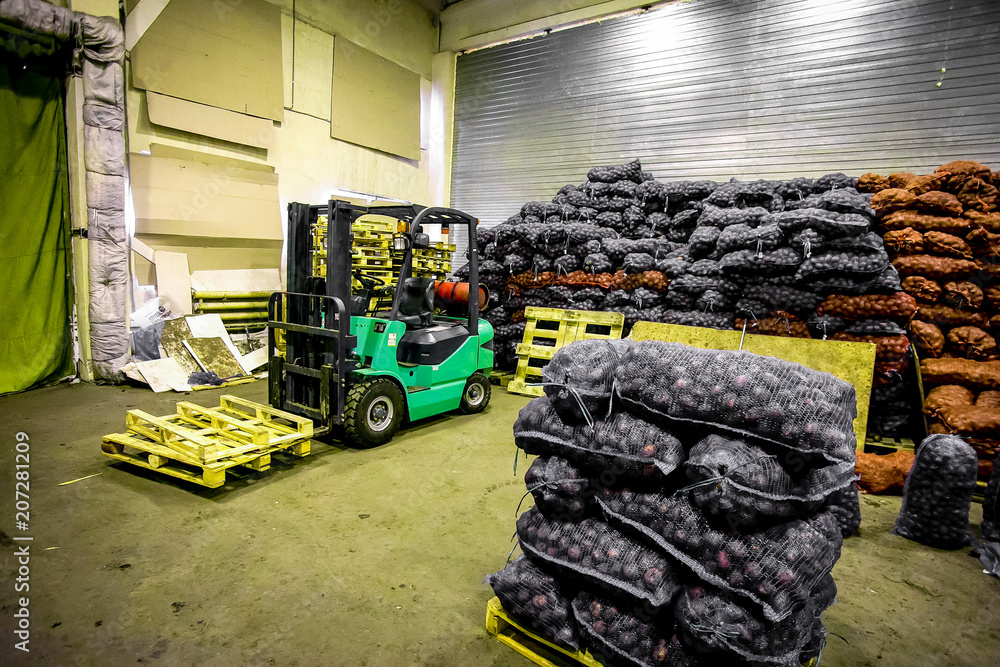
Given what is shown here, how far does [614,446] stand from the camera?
222 centimetres

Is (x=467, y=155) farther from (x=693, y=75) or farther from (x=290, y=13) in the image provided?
(x=693, y=75)

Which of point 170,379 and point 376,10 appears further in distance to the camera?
point 376,10

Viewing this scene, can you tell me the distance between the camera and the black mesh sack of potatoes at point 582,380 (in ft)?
7.57

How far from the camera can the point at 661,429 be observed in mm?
2227

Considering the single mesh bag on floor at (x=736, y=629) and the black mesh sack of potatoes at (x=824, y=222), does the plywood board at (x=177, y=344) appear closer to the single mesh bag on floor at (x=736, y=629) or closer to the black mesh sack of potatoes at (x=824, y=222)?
the single mesh bag on floor at (x=736, y=629)

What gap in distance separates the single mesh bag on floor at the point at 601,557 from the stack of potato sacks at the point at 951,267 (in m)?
4.42

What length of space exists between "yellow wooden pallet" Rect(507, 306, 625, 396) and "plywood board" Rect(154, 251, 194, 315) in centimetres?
520

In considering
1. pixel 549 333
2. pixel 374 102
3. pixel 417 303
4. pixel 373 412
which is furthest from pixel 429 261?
pixel 374 102

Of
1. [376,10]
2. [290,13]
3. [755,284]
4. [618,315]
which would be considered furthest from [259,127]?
[755,284]

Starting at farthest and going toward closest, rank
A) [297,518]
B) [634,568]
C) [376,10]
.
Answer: [376,10] < [297,518] < [634,568]

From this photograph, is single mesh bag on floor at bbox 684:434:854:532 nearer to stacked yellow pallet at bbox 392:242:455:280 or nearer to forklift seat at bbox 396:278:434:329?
forklift seat at bbox 396:278:434:329

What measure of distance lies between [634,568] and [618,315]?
545 cm

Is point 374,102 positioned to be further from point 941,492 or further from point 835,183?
point 941,492

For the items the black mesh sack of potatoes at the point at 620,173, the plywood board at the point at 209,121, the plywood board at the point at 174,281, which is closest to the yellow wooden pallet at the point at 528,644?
the black mesh sack of potatoes at the point at 620,173
